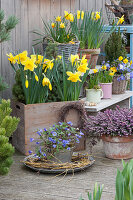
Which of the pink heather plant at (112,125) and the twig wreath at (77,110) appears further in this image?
the twig wreath at (77,110)

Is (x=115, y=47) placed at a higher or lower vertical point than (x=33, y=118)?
higher

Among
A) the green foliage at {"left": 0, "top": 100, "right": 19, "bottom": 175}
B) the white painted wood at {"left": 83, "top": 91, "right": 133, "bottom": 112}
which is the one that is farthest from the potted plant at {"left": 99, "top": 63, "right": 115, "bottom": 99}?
the green foliage at {"left": 0, "top": 100, "right": 19, "bottom": 175}

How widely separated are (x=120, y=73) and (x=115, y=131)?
185cm

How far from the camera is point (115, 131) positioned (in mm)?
3436

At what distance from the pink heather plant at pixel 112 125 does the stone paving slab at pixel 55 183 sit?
29 centimetres

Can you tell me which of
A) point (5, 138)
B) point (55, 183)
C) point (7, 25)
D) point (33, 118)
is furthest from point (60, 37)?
point (5, 138)

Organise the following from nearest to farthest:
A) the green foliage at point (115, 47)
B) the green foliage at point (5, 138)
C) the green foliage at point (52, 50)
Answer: the green foliage at point (5, 138)
the green foliage at point (52, 50)
the green foliage at point (115, 47)

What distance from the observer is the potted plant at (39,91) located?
3557mm

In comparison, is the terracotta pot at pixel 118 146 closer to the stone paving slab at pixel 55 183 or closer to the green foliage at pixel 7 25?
the stone paving slab at pixel 55 183

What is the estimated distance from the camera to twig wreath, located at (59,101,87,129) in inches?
145

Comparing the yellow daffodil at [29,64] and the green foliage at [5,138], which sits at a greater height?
the yellow daffodil at [29,64]

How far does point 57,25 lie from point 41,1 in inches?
14.8

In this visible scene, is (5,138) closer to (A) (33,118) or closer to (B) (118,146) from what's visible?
(A) (33,118)

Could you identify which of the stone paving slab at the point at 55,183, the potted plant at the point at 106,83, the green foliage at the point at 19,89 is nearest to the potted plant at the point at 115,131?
the stone paving slab at the point at 55,183
